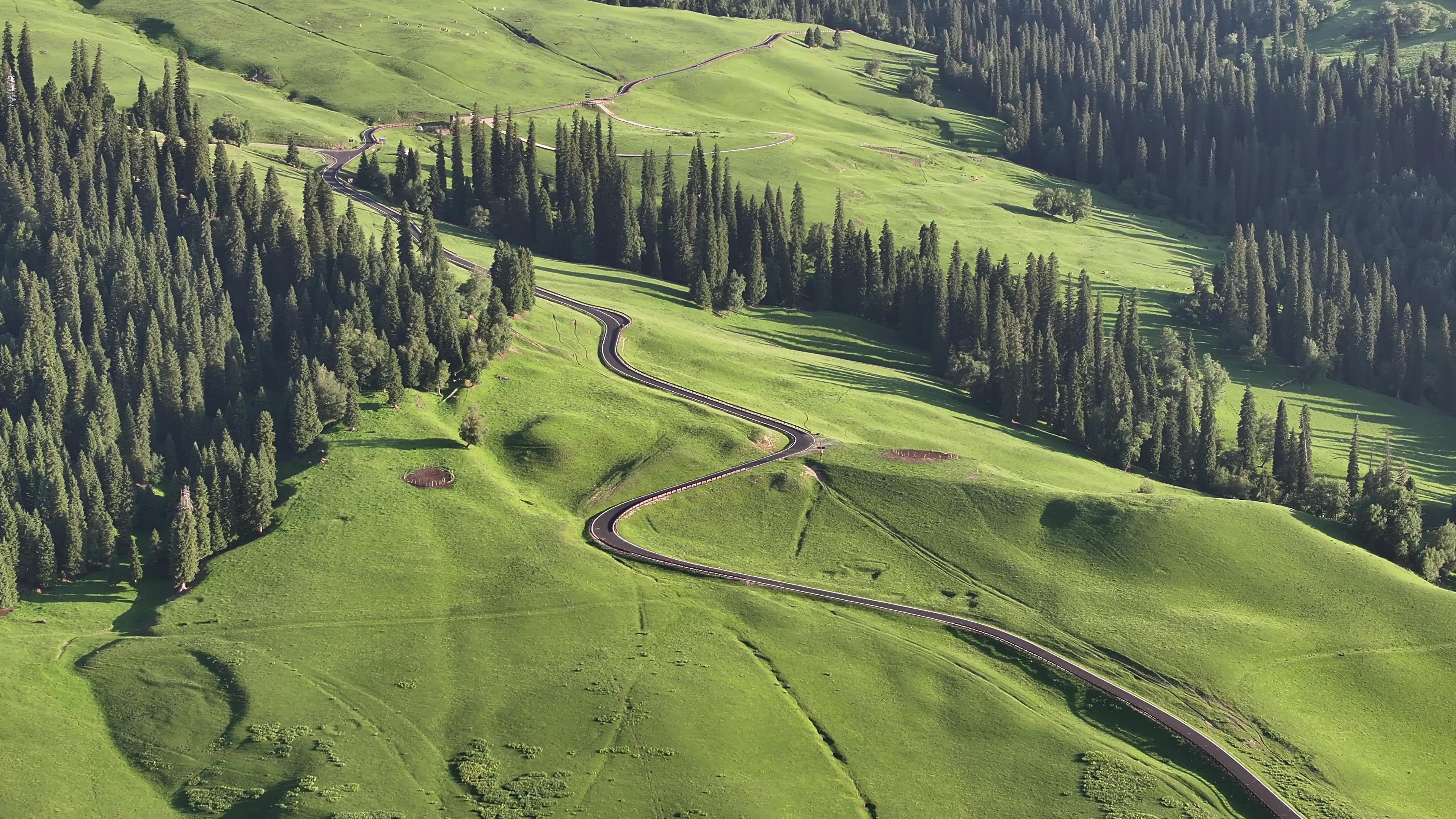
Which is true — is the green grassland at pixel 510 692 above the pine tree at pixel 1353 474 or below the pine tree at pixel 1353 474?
below

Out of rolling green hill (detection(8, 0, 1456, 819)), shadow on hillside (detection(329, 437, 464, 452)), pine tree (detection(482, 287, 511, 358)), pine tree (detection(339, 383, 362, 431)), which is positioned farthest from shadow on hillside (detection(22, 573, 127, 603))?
pine tree (detection(482, 287, 511, 358))

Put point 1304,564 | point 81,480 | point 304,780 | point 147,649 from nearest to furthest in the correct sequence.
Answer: point 304,780, point 147,649, point 1304,564, point 81,480

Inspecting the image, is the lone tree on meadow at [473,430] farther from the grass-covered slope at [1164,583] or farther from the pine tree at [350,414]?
the grass-covered slope at [1164,583]

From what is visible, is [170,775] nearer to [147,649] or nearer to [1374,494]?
[147,649]

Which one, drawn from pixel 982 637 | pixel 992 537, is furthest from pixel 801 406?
pixel 982 637

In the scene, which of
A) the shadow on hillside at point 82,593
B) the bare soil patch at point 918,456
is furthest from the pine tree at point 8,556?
the bare soil patch at point 918,456

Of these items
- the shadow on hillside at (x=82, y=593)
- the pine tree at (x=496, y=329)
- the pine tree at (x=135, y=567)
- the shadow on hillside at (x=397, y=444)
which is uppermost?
the pine tree at (x=496, y=329)

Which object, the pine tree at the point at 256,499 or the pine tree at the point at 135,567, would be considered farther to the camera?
the pine tree at the point at 256,499
